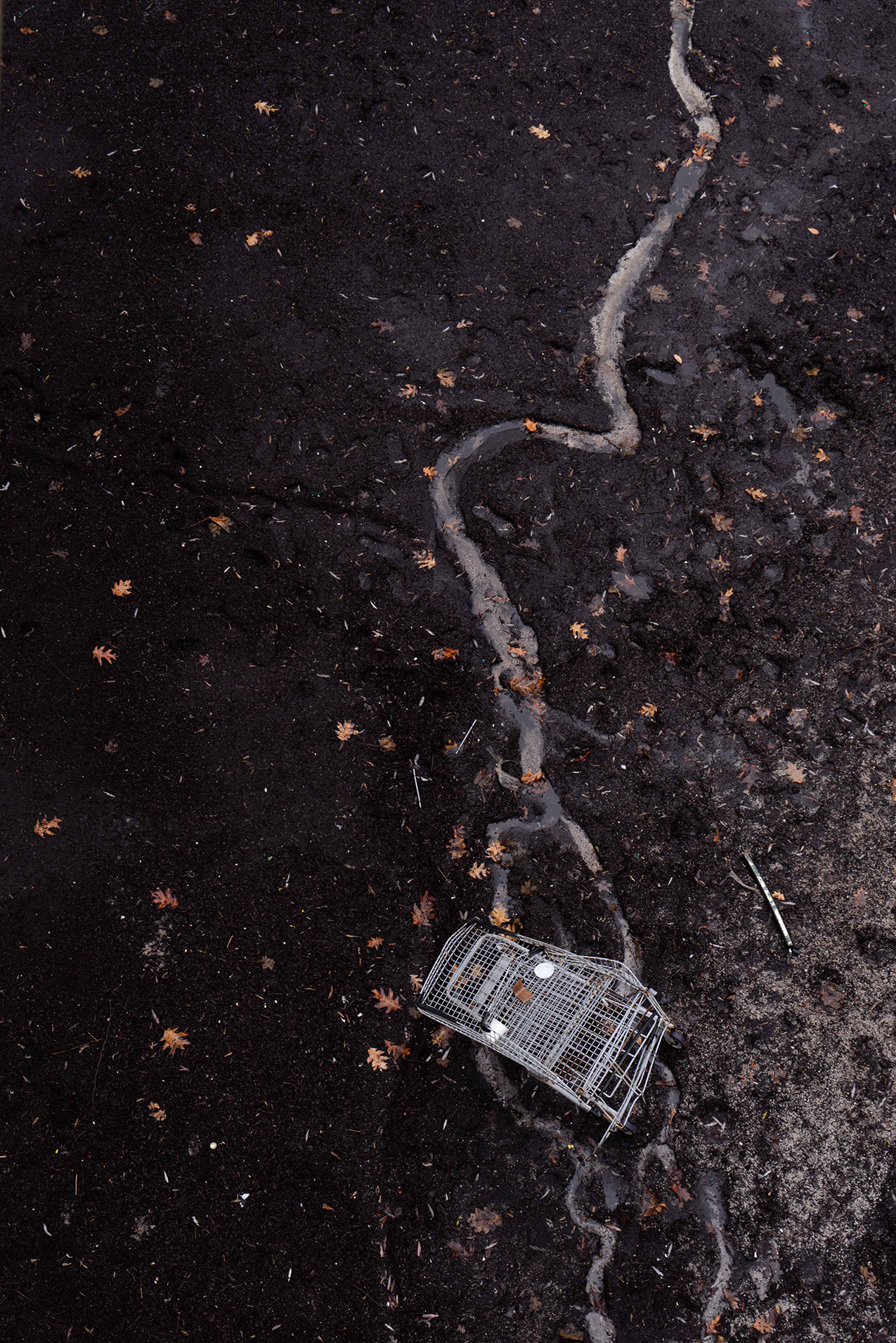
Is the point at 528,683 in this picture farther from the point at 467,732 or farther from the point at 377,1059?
the point at 377,1059

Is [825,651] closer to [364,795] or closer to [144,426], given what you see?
[364,795]

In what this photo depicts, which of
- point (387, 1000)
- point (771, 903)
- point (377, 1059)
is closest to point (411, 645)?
point (387, 1000)

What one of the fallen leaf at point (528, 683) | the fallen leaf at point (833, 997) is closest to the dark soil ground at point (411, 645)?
the fallen leaf at point (833, 997)

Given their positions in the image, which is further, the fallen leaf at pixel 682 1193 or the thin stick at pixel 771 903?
the thin stick at pixel 771 903

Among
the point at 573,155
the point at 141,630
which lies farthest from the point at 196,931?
the point at 573,155

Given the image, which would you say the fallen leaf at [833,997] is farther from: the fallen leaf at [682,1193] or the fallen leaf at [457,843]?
the fallen leaf at [457,843]

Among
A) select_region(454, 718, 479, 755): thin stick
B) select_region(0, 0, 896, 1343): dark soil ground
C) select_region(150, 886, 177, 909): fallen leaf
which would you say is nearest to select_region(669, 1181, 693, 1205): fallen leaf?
select_region(0, 0, 896, 1343): dark soil ground
